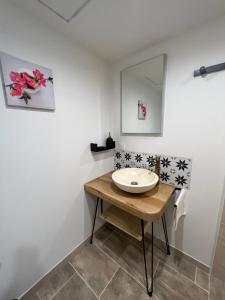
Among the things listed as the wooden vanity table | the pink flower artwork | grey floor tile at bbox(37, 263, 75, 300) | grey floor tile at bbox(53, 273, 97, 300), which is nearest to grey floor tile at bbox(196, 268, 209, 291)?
the wooden vanity table

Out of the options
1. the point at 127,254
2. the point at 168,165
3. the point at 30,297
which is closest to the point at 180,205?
the point at 168,165

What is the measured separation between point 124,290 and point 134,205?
760 mm

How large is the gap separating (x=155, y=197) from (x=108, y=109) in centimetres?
112

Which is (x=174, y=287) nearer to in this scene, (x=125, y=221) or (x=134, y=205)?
(x=125, y=221)

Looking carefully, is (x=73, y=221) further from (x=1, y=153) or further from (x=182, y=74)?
(x=182, y=74)

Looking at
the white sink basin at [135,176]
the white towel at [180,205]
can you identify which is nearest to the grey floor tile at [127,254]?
the white towel at [180,205]

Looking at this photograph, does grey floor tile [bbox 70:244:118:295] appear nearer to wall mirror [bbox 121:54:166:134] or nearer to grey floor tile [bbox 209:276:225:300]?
grey floor tile [bbox 209:276:225:300]

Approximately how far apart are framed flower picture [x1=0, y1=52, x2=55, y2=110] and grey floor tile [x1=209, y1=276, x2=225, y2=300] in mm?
2009

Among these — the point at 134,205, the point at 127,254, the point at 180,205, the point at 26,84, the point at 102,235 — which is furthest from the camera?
the point at 102,235

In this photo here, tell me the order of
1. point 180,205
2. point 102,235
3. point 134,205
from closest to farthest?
point 134,205 < point 180,205 < point 102,235

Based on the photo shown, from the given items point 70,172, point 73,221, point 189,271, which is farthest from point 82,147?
point 189,271

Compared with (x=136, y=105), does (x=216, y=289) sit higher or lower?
lower

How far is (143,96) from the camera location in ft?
4.59

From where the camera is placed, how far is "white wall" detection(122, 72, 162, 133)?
130 centimetres
